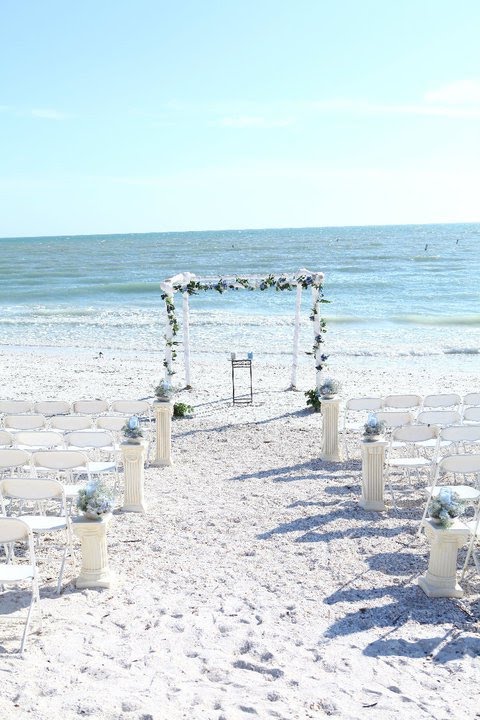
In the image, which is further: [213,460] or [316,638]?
[213,460]

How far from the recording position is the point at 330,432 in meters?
8.48

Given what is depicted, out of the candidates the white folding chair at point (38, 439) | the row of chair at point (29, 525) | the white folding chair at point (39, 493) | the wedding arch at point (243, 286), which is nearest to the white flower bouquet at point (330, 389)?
the wedding arch at point (243, 286)

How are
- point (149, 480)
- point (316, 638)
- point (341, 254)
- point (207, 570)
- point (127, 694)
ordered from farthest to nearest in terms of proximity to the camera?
point (341, 254) < point (149, 480) < point (207, 570) < point (316, 638) < point (127, 694)

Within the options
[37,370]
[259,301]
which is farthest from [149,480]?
[259,301]

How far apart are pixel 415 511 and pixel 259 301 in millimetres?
21771

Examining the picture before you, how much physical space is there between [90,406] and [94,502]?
3820 millimetres

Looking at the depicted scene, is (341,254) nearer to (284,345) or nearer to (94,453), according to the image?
(284,345)

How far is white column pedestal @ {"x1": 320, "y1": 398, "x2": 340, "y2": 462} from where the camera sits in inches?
334

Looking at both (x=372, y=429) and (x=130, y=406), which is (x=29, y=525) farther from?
(x=130, y=406)

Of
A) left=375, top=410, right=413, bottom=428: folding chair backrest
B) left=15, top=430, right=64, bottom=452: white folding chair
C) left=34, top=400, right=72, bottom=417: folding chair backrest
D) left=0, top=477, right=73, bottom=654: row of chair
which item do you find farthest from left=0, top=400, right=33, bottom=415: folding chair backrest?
left=375, top=410, right=413, bottom=428: folding chair backrest

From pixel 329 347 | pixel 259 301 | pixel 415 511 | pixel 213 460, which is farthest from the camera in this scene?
pixel 259 301

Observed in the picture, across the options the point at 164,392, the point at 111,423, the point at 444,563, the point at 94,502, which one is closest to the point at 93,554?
the point at 94,502

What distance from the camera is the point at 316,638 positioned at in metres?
4.34

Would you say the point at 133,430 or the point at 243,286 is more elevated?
the point at 243,286
